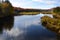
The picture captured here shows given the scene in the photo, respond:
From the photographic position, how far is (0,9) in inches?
1187

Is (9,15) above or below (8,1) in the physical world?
below

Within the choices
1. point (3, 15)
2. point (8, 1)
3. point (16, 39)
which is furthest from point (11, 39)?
point (8, 1)

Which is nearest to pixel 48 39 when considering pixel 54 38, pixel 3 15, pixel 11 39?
pixel 54 38

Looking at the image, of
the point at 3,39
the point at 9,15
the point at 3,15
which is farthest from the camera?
the point at 9,15

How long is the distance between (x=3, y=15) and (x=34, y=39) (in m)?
17.9

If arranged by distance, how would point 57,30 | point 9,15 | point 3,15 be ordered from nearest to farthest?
point 57,30 < point 3,15 < point 9,15

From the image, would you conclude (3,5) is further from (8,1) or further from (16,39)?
(16,39)

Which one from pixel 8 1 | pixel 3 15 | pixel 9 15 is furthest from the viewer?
pixel 8 1

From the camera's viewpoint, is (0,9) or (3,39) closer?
(3,39)

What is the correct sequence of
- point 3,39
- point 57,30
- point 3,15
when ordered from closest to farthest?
1. point 3,39
2. point 57,30
3. point 3,15

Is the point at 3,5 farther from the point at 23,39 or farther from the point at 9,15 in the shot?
the point at 23,39

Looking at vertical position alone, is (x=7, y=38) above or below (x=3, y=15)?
above

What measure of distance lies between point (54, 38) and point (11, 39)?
3.59m

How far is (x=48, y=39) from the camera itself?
40.0 ft
